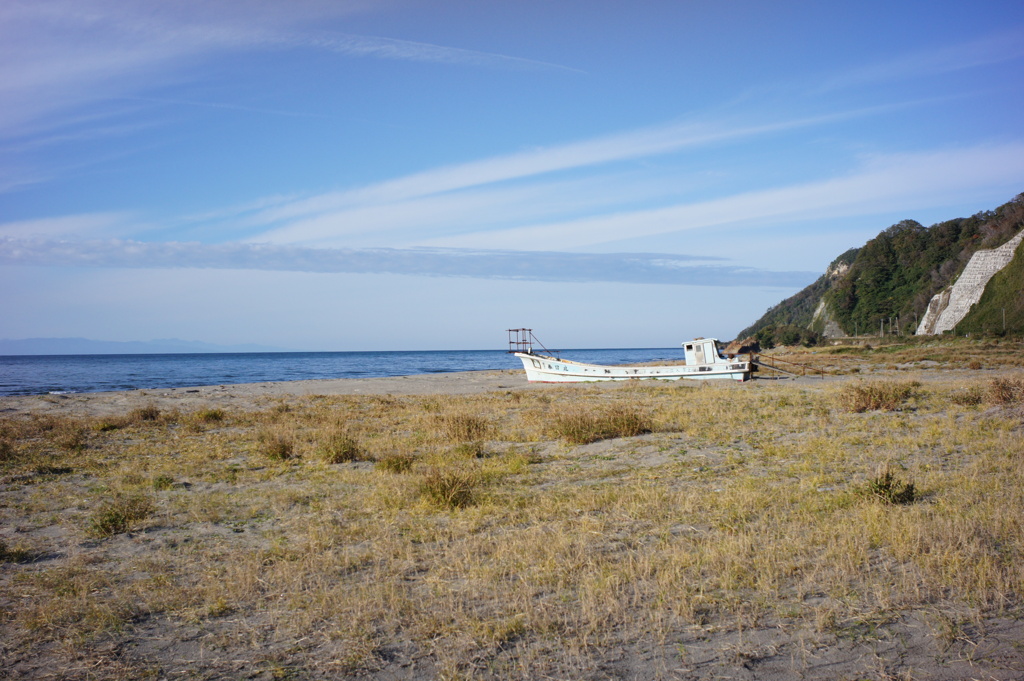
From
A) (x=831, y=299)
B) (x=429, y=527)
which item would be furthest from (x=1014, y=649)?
(x=831, y=299)

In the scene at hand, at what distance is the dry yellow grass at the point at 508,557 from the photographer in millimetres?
5102

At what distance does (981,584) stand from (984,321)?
71074 mm

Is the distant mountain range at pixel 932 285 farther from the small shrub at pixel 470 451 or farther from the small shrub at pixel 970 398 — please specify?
the small shrub at pixel 470 451

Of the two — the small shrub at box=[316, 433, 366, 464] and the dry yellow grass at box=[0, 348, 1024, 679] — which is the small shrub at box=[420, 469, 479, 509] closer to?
the dry yellow grass at box=[0, 348, 1024, 679]

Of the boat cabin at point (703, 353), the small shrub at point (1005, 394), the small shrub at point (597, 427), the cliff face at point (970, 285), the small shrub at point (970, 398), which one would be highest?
the cliff face at point (970, 285)

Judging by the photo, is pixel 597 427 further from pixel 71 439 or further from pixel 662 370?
pixel 662 370

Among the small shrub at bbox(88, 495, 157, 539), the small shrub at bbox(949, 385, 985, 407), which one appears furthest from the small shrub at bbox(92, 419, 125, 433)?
the small shrub at bbox(949, 385, 985, 407)

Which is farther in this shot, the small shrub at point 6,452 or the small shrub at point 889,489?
the small shrub at point 6,452

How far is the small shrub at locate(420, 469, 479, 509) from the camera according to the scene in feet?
31.3

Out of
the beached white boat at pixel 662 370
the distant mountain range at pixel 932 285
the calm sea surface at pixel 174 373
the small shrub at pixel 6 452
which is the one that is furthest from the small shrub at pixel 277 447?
the distant mountain range at pixel 932 285

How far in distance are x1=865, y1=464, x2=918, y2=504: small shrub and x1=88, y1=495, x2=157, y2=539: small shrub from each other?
34.8 ft

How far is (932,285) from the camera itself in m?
85.8

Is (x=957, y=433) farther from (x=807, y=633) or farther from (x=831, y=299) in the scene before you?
(x=831, y=299)

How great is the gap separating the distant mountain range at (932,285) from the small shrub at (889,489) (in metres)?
63.5
